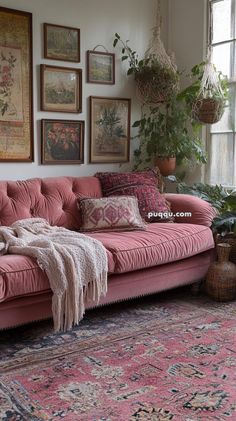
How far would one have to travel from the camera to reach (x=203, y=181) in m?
4.27

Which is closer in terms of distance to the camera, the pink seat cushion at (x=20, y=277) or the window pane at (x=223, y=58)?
the pink seat cushion at (x=20, y=277)

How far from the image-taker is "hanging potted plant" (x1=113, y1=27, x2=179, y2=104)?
3938 millimetres

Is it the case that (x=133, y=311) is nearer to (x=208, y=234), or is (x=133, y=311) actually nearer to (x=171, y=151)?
(x=208, y=234)

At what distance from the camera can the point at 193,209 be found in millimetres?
3527

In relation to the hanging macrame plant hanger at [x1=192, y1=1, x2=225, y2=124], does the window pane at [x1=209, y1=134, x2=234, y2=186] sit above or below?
below

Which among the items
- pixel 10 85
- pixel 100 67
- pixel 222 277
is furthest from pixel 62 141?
pixel 222 277

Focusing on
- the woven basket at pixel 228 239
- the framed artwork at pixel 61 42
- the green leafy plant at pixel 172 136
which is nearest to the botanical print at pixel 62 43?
the framed artwork at pixel 61 42

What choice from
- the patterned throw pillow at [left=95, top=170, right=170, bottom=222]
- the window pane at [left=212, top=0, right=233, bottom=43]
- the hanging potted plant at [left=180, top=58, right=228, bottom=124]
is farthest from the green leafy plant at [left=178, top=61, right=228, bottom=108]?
the patterned throw pillow at [left=95, top=170, right=170, bottom=222]

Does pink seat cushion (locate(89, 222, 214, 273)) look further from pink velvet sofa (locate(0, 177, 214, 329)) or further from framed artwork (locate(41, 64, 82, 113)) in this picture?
framed artwork (locate(41, 64, 82, 113))

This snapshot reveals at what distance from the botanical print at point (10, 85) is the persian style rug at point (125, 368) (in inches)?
62.7

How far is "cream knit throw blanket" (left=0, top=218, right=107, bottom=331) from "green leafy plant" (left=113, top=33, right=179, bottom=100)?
5.78 ft

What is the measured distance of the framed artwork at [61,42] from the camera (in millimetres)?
3648

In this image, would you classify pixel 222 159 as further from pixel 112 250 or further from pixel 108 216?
pixel 112 250

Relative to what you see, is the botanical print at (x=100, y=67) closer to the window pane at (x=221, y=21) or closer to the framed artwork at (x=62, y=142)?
the framed artwork at (x=62, y=142)
